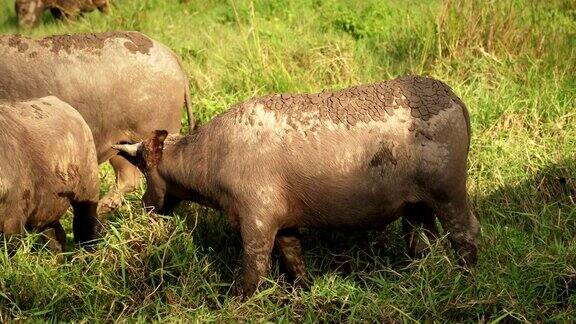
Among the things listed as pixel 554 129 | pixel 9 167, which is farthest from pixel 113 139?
pixel 554 129

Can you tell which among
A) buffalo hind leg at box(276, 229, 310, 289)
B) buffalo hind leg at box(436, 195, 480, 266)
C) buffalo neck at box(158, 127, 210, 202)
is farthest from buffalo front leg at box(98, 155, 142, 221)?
buffalo hind leg at box(436, 195, 480, 266)

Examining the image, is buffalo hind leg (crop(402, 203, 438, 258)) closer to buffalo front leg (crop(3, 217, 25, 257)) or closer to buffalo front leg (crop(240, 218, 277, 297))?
buffalo front leg (crop(240, 218, 277, 297))

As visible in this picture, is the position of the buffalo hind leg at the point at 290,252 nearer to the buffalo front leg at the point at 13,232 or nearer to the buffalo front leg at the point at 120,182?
the buffalo front leg at the point at 13,232

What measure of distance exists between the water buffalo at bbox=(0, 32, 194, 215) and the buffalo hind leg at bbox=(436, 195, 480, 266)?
264cm

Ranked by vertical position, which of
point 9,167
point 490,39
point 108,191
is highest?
point 9,167

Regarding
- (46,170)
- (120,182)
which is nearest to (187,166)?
(46,170)

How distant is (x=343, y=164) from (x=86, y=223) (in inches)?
84.9

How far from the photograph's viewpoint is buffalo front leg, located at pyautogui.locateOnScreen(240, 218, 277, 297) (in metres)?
4.15

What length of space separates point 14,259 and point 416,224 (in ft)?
8.39

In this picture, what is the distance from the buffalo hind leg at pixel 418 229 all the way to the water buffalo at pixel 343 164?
0.46 feet

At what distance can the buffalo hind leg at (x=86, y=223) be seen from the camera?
5188 millimetres

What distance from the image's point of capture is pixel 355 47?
7711mm

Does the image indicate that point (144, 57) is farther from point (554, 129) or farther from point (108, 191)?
point (554, 129)

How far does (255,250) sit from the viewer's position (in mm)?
4176
